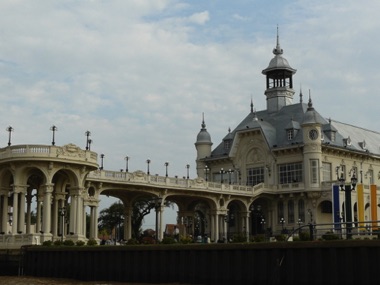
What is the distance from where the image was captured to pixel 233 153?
91500mm

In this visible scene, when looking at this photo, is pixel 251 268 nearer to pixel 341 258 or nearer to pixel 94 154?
pixel 341 258

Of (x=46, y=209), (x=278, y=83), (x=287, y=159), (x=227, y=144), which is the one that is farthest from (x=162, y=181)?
(x=278, y=83)

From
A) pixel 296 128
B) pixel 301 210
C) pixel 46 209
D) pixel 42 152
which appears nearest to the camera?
pixel 42 152

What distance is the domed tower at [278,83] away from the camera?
318 ft

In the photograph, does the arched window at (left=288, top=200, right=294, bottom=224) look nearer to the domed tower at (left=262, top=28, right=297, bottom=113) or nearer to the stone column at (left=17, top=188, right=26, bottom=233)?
the domed tower at (left=262, top=28, right=297, bottom=113)

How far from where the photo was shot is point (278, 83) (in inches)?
3878

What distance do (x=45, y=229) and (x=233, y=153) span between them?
39523 millimetres

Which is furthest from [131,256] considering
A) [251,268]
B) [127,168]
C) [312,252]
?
[127,168]

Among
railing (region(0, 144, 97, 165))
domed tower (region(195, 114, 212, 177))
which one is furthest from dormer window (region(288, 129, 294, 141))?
railing (region(0, 144, 97, 165))

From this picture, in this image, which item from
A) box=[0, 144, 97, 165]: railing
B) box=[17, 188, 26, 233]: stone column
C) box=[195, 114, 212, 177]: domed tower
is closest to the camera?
box=[0, 144, 97, 165]: railing

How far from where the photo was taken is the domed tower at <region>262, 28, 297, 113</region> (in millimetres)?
96875

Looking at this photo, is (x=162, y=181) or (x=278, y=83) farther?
(x=278, y=83)

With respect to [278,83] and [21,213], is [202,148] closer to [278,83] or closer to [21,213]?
[278,83]

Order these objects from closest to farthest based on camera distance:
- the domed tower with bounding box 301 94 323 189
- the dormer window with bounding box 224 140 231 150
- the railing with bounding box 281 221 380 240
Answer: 1. the railing with bounding box 281 221 380 240
2. the domed tower with bounding box 301 94 323 189
3. the dormer window with bounding box 224 140 231 150
